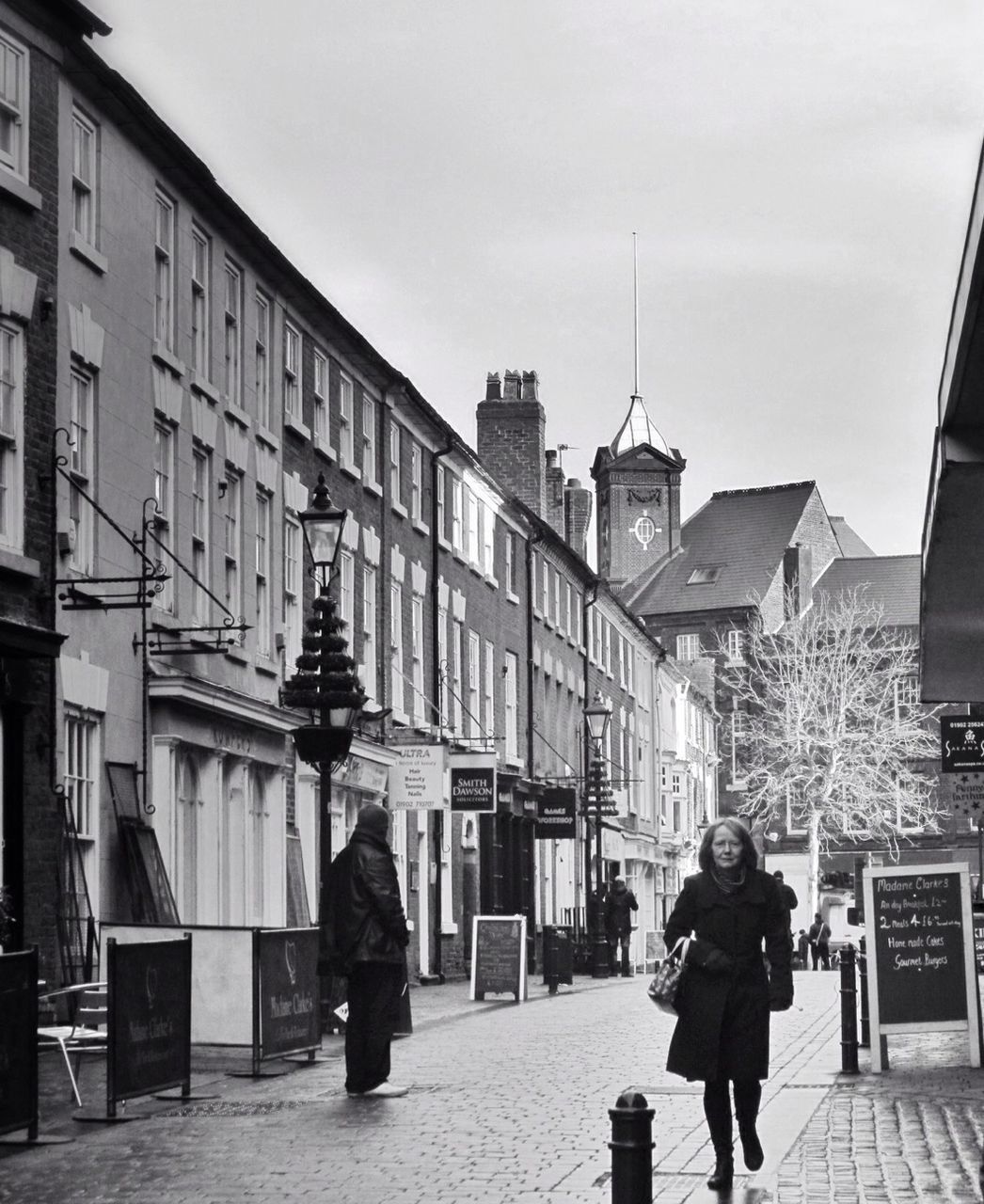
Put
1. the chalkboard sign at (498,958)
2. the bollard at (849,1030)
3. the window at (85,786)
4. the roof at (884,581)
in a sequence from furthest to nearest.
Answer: the roof at (884,581) < the chalkboard sign at (498,958) < the window at (85,786) < the bollard at (849,1030)

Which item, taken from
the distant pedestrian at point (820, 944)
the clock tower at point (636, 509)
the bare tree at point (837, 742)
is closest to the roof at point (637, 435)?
the clock tower at point (636, 509)

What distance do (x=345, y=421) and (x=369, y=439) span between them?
153 cm

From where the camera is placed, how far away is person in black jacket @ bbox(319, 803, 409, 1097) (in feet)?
45.3

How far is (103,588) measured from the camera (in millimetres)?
20453

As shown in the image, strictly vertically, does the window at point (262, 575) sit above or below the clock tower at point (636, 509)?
below

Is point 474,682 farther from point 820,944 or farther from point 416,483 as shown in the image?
point 820,944

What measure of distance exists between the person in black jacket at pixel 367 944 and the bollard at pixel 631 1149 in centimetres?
781

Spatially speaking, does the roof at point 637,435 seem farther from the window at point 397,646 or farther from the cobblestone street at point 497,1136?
the cobblestone street at point 497,1136

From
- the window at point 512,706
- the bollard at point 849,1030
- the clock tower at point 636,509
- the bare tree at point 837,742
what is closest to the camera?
the bollard at point 849,1030

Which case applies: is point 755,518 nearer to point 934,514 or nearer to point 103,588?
point 103,588

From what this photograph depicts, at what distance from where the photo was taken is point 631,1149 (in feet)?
19.8

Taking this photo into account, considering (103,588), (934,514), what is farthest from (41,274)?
(934,514)

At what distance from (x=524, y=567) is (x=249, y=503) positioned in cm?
2121

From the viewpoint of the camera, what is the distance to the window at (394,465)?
34281 millimetres
